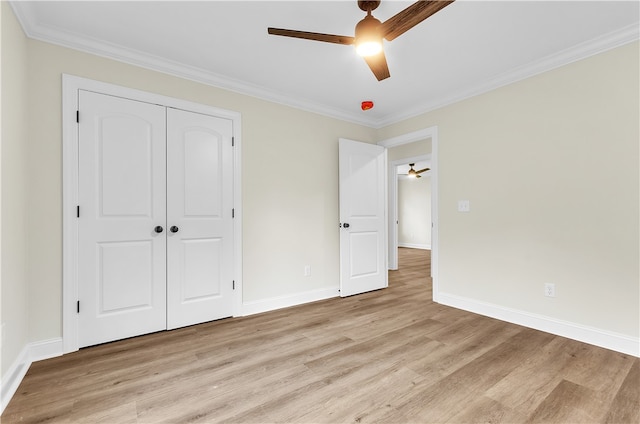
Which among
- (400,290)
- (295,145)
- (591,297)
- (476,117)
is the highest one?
(476,117)

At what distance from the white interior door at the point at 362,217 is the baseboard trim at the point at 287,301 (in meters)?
0.20

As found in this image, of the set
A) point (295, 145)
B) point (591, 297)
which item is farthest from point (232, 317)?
point (591, 297)

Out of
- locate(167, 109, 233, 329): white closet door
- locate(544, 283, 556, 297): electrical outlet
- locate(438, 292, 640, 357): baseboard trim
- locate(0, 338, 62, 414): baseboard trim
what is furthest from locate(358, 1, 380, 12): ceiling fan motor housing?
locate(0, 338, 62, 414): baseboard trim

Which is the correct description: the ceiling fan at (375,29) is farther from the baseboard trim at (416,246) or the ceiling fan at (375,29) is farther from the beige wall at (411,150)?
the baseboard trim at (416,246)

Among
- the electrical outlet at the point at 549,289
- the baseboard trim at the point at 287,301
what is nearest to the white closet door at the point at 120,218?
the baseboard trim at the point at 287,301

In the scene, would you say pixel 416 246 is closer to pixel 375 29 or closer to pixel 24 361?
pixel 375 29

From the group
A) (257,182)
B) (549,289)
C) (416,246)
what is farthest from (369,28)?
(416,246)

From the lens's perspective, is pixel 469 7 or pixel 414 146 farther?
pixel 414 146

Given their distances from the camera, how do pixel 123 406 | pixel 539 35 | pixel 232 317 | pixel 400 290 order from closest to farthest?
pixel 123 406, pixel 539 35, pixel 232 317, pixel 400 290

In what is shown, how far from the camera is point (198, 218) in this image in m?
2.90

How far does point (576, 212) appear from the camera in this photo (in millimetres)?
2557

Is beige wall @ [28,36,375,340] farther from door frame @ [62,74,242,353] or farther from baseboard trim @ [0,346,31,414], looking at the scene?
baseboard trim @ [0,346,31,414]

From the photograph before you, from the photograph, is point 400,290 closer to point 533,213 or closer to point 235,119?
point 533,213

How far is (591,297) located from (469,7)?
2.50m
